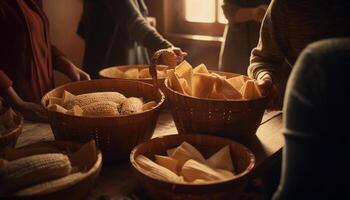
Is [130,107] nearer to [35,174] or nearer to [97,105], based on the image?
[97,105]

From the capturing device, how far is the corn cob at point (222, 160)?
1072 millimetres

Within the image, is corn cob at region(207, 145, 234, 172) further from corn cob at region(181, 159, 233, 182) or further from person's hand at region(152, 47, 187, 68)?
person's hand at region(152, 47, 187, 68)

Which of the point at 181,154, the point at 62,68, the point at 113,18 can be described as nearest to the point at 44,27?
the point at 62,68

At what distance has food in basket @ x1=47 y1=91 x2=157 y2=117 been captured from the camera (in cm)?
117

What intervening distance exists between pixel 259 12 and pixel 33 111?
1.45 meters

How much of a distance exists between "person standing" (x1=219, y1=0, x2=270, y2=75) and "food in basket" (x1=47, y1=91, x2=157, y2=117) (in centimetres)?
132

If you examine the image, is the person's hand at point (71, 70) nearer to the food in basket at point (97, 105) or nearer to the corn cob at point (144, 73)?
the corn cob at point (144, 73)

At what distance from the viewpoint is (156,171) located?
978 mm

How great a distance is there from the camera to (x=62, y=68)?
198 cm

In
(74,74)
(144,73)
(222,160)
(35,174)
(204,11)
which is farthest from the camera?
(204,11)

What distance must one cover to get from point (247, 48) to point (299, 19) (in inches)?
49.0

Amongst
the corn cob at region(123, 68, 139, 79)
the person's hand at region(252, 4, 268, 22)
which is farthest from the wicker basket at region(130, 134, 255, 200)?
the person's hand at region(252, 4, 268, 22)

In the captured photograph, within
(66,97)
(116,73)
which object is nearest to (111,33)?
(116,73)

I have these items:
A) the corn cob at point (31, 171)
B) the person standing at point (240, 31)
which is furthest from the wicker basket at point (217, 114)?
the person standing at point (240, 31)
